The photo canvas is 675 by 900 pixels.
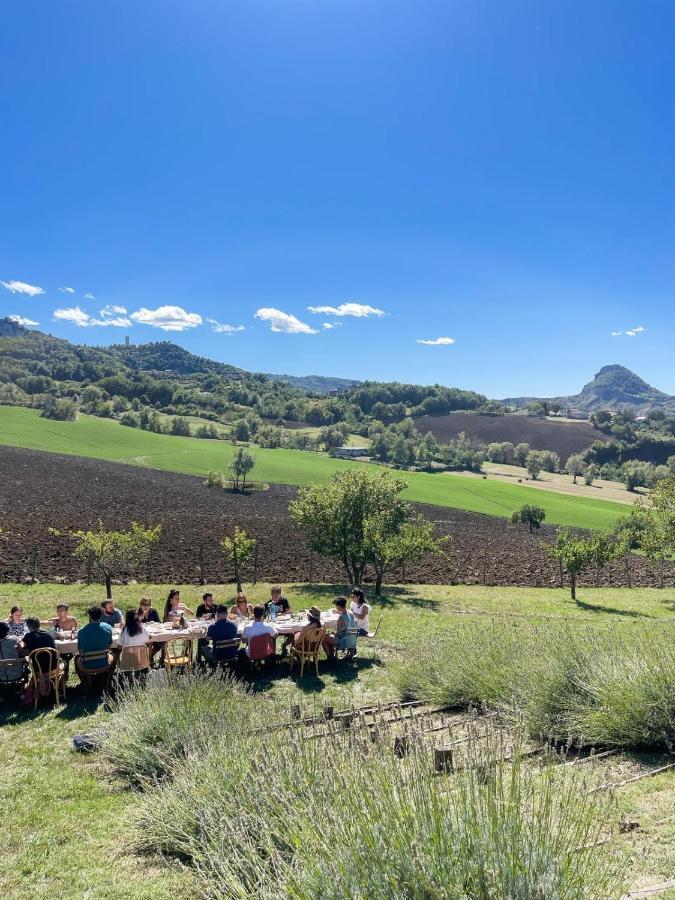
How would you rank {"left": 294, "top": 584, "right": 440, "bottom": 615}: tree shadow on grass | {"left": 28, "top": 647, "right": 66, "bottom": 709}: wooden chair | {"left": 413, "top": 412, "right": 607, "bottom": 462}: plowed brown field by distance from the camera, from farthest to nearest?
{"left": 413, "top": 412, "right": 607, "bottom": 462}: plowed brown field
{"left": 294, "top": 584, "right": 440, "bottom": 615}: tree shadow on grass
{"left": 28, "top": 647, "right": 66, "bottom": 709}: wooden chair

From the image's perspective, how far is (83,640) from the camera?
8.70 m

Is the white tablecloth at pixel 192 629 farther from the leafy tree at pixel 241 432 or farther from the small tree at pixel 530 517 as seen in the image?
the leafy tree at pixel 241 432

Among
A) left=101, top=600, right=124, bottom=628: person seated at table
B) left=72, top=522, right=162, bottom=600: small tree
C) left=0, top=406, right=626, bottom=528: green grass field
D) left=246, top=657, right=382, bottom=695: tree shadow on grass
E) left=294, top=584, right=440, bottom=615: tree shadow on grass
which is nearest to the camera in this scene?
left=246, top=657, right=382, bottom=695: tree shadow on grass

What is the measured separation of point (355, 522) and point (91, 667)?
14673 mm

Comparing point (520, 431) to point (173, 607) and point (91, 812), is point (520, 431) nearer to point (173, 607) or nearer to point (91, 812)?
point (173, 607)

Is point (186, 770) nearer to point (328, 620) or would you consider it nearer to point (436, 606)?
point (328, 620)

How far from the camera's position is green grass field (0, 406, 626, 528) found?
69.9 m

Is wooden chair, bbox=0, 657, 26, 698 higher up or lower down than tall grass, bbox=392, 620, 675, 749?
lower down

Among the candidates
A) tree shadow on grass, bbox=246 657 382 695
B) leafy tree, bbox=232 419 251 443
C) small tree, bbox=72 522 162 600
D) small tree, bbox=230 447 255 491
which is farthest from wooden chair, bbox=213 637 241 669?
leafy tree, bbox=232 419 251 443

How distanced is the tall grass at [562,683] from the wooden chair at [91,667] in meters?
4.56

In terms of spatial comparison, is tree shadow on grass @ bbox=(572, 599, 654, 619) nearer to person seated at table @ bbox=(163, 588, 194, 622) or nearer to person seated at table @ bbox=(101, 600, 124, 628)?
person seated at table @ bbox=(163, 588, 194, 622)

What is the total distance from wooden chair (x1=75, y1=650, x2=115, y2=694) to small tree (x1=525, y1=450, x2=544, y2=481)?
10374 cm

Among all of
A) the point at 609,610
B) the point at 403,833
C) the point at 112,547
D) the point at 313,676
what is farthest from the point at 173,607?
the point at 609,610

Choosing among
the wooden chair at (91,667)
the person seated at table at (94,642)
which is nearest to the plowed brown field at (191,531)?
the wooden chair at (91,667)
